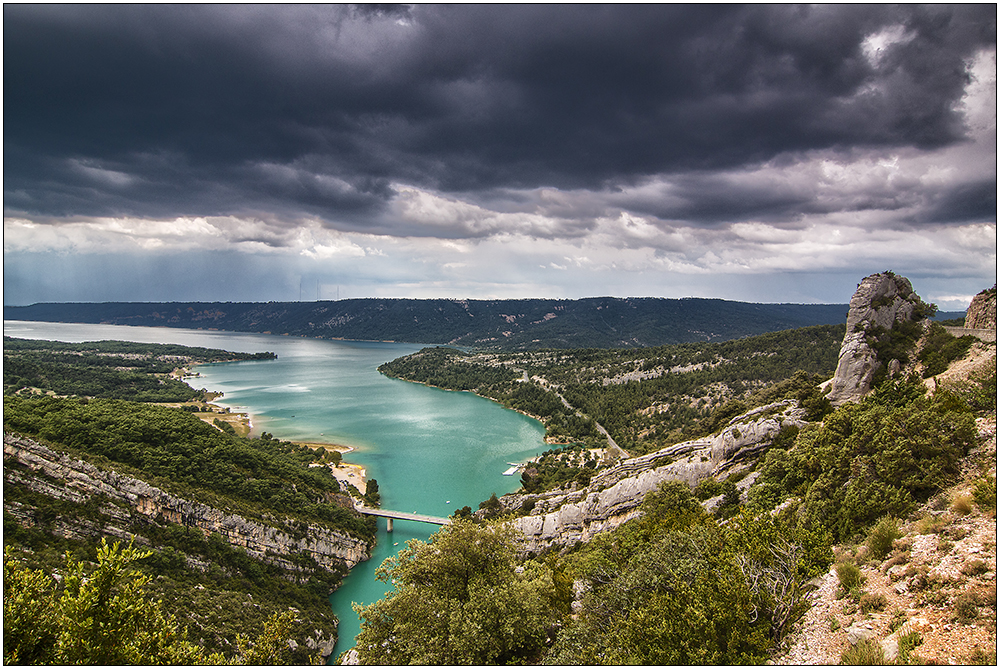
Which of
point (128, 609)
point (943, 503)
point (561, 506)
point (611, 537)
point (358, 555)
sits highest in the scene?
point (943, 503)

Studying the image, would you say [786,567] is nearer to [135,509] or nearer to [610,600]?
[610,600]

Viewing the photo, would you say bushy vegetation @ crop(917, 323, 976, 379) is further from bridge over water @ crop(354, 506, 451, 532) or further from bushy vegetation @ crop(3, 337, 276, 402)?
bushy vegetation @ crop(3, 337, 276, 402)

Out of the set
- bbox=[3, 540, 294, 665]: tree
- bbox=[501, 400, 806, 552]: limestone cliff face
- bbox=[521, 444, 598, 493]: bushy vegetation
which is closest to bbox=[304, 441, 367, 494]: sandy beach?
bbox=[521, 444, 598, 493]: bushy vegetation

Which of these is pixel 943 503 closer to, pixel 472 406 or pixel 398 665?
pixel 398 665

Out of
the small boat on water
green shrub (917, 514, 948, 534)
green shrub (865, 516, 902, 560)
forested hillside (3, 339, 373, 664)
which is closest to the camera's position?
green shrub (917, 514, 948, 534)

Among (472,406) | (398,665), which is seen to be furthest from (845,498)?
(472,406)

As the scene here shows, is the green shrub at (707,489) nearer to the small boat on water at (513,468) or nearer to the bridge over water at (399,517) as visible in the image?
the bridge over water at (399,517)
